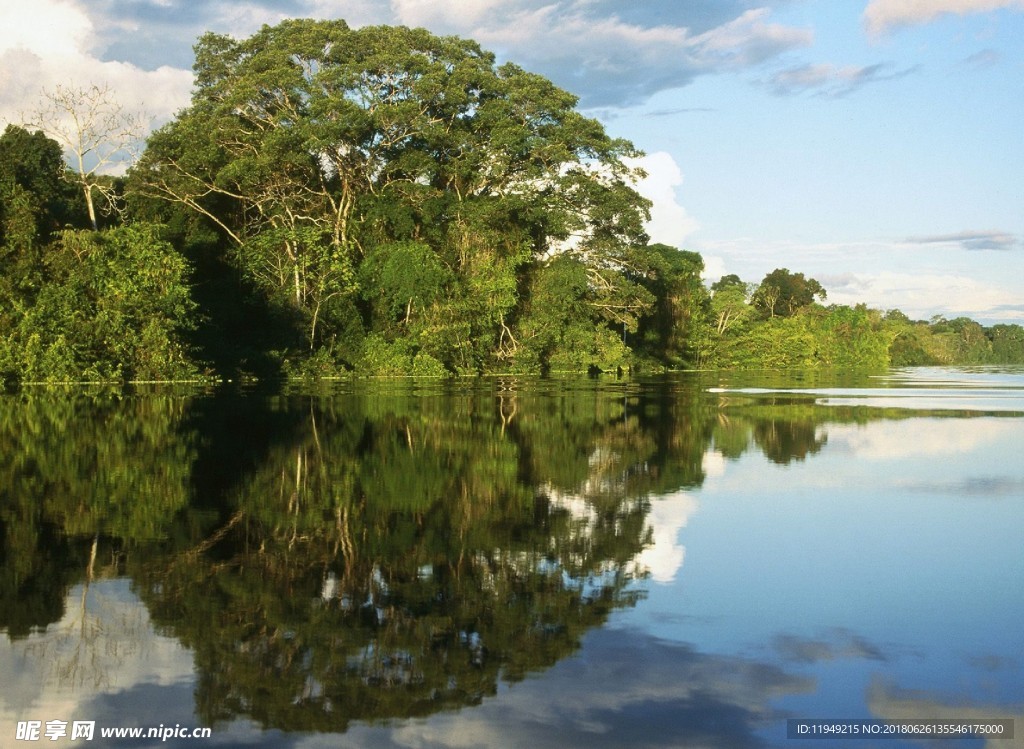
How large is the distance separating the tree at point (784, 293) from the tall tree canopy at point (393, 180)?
49.4 m

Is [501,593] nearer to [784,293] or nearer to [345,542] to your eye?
[345,542]

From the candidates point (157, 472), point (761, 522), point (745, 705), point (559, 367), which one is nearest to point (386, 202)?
point (559, 367)

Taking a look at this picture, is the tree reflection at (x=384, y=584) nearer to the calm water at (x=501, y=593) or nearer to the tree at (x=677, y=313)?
the calm water at (x=501, y=593)

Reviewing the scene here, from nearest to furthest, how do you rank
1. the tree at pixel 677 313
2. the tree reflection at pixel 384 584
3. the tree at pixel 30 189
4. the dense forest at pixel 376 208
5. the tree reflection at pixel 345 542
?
the tree reflection at pixel 384 584 → the tree reflection at pixel 345 542 → the tree at pixel 30 189 → the dense forest at pixel 376 208 → the tree at pixel 677 313

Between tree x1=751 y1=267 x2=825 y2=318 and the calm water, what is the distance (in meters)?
83.8

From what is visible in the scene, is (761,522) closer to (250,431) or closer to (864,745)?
(864,745)

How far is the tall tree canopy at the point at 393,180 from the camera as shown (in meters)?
44.4

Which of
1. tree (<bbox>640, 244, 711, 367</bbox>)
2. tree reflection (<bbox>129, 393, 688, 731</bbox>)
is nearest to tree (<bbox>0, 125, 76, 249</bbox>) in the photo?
tree reflection (<bbox>129, 393, 688, 731</bbox>)

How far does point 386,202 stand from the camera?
157ft

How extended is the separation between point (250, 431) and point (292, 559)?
35.0 feet

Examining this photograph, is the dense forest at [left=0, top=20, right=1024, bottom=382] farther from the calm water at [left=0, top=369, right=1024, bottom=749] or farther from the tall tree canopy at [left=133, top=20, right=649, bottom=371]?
the calm water at [left=0, top=369, right=1024, bottom=749]

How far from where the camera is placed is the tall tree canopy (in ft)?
146

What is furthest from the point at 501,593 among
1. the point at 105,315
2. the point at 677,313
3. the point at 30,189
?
the point at 677,313

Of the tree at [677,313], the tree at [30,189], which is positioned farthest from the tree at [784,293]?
the tree at [30,189]
